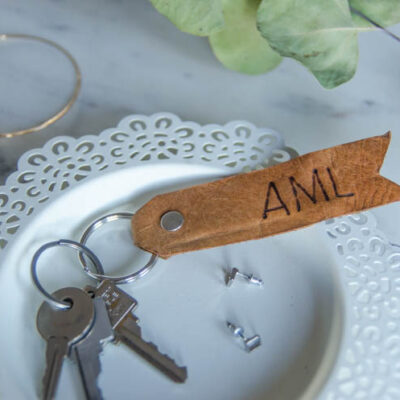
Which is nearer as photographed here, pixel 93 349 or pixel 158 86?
pixel 93 349

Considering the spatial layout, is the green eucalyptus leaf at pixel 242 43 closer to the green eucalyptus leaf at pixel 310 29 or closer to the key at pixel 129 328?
the green eucalyptus leaf at pixel 310 29

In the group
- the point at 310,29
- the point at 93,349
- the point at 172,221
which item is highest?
the point at 310,29

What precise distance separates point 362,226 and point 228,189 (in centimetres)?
11

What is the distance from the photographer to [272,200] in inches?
17.9

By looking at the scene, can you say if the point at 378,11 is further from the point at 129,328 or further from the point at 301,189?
the point at 129,328

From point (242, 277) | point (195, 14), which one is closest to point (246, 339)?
point (242, 277)

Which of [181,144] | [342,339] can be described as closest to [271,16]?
[181,144]

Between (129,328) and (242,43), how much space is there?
0.30 meters

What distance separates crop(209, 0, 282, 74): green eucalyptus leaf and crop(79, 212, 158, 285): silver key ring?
0.66 feet

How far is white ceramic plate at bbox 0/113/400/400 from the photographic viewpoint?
391 mm

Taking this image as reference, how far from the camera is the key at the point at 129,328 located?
39 centimetres

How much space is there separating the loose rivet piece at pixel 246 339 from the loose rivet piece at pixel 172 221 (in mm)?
89

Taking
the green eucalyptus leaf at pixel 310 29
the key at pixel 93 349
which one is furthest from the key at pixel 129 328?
the green eucalyptus leaf at pixel 310 29

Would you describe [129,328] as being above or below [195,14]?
below
